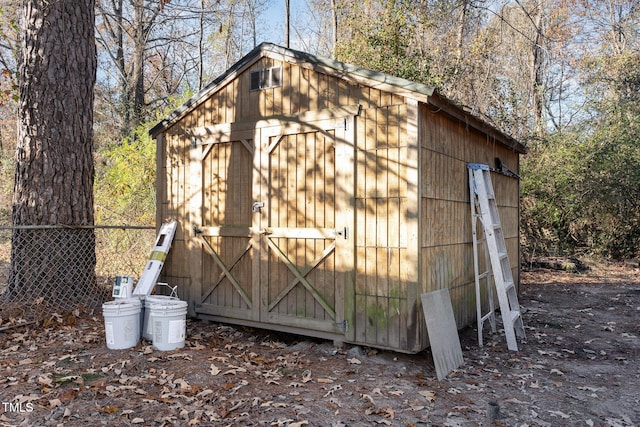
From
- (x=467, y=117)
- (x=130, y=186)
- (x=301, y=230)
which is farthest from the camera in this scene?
(x=130, y=186)

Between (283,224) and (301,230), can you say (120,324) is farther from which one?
(301,230)

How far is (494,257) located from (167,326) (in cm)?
360

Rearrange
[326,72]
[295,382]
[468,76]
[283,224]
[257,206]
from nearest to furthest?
[295,382], [326,72], [283,224], [257,206], [468,76]

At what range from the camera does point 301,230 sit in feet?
16.3

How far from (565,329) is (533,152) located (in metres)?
7.85

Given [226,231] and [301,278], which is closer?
[301,278]

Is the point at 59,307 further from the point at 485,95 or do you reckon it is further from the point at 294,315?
the point at 485,95

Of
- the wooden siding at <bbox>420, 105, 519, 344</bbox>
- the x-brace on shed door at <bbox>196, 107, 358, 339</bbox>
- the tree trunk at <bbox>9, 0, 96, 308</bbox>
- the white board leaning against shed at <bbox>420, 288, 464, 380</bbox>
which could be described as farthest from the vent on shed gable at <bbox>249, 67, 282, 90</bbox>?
the white board leaning against shed at <bbox>420, 288, 464, 380</bbox>

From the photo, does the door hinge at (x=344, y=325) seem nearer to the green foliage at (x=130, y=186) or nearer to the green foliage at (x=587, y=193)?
the green foliage at (x=130, y=186)

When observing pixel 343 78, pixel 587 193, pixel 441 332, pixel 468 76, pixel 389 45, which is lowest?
pixel 441 332

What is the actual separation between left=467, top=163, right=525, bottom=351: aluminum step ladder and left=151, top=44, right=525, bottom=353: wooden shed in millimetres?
169

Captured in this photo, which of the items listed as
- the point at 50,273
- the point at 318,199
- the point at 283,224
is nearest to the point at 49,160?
the point at 50,273

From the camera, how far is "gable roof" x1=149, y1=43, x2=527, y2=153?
439cm

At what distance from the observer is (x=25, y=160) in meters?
5.73
